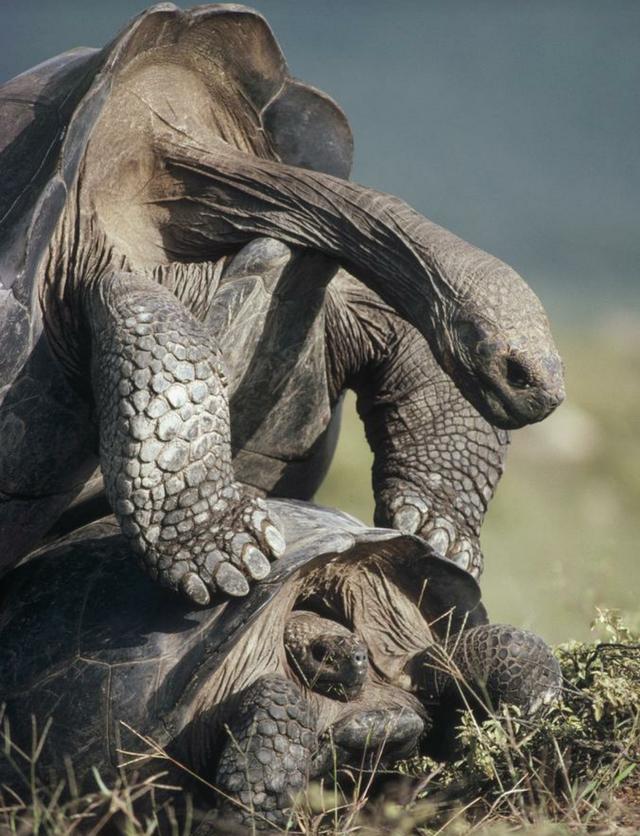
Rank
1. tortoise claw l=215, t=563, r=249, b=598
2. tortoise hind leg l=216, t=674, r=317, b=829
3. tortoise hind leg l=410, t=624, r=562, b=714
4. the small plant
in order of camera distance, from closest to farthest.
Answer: the small plant, tortoise hind leg l=216, t=674, r=317, b=829, tortoise claw l=215, t=563, r=249, b=598, tortoise hind leg l=410, t=624, r=562, b=714

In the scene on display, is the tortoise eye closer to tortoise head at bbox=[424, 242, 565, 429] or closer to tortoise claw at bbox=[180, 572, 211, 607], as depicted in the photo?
tortoise claw at bbox=[180, 572, 211, 607]

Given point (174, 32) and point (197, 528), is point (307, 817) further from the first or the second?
point (174, 32)

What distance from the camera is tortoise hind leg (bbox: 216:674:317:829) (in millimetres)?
3172

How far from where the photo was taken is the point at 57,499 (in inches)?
155

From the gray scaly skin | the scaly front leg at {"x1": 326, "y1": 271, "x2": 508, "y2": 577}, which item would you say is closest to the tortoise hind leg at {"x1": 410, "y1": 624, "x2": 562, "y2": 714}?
the gray scaly skin

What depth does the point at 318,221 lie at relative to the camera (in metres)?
3.80

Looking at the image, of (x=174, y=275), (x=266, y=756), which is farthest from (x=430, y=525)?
(x=266, y=756)

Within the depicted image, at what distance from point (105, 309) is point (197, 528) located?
2.08 ft

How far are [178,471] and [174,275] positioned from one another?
2.63 feet

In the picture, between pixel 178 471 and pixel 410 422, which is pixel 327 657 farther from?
pixel 410 422

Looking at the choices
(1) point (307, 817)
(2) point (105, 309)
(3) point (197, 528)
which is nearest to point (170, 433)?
(3) point (197, 528)

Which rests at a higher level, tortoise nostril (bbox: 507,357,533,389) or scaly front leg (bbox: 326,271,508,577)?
tortoise nostril (bbox: 507,357,533,389)

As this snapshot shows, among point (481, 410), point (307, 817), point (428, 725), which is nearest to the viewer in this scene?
point (307, 817)

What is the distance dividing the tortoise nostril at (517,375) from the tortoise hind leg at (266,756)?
2.92 feet
